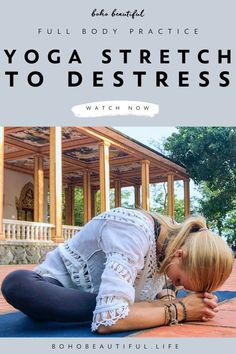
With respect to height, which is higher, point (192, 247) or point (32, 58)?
point (32, 58)

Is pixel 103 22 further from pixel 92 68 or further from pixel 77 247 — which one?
pixel 77 247

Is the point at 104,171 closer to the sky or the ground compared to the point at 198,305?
closer to the sky

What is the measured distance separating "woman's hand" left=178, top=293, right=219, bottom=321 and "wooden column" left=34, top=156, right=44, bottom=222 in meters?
10.9

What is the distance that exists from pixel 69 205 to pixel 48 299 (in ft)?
53.2

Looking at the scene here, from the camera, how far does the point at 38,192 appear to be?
508 inches

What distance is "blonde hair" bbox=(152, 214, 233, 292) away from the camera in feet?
5.52

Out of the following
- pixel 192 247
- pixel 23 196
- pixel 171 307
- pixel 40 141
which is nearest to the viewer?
pixel 192 247

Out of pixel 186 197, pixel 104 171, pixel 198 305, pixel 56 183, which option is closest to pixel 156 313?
pixel 198 305

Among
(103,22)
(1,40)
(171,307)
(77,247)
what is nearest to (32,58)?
(1,40)

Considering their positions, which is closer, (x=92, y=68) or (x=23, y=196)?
(x=92, y=68)

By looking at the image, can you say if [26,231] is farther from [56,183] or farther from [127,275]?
[127,275]

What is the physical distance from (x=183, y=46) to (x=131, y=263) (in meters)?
1.07

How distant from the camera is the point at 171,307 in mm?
1950

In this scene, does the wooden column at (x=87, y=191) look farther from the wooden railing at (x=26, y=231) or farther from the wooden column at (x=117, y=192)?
the wooden railing at (x=26, y=231)
